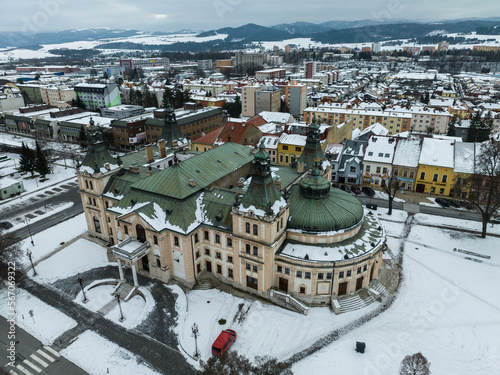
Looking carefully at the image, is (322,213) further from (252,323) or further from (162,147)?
(162,147)

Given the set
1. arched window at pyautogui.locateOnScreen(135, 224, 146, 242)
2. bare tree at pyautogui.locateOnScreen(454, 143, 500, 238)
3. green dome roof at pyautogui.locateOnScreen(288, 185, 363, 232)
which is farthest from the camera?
bare tree at pyautogui.locateOnScreen(454, 143, 500, 238)

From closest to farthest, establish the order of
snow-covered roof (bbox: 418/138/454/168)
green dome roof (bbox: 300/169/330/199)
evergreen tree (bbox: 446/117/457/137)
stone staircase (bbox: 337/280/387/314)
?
stone staircase (bbox: 337/280/387/314), green dome roof (bbox: 300/169/330/199), snow-covered roof (bbox: 418/138/454/168), evergreen tree (bbox: 446/117/457/137)

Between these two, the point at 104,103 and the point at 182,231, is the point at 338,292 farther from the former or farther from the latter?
the point at 104,103

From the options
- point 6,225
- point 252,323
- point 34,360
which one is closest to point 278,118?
point 6,225

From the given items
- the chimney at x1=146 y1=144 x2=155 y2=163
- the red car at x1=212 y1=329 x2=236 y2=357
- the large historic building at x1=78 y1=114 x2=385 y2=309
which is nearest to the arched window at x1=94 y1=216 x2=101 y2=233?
the large historic building at x1=78 y1=114 x2=385 y2=309

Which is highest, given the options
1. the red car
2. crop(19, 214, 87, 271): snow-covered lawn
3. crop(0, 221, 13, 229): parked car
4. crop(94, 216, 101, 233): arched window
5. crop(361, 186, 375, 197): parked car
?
crop(94, 216, 101, 233): arched window

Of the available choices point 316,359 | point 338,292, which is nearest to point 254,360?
point 316,359

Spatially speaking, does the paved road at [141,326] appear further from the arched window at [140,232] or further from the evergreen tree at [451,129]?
the evergreen tree at [451,129]

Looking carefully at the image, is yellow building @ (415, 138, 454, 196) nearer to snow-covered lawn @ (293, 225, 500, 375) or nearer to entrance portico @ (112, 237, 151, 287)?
snow-covered lawn @ (293, 225, 500, 375)

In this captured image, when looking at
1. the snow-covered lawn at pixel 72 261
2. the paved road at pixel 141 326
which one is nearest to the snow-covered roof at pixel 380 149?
the paved road at pixel 141 326
